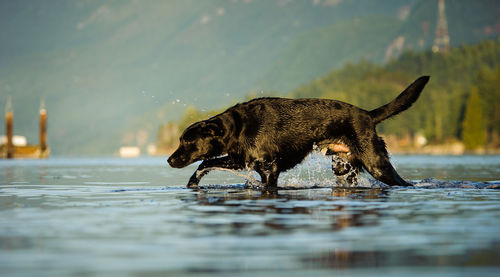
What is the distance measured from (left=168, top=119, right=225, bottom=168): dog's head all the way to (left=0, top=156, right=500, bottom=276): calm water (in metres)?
2.29

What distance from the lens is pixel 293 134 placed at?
14.2 m

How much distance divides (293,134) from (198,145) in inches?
78.9

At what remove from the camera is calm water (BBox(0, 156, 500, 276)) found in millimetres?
5652

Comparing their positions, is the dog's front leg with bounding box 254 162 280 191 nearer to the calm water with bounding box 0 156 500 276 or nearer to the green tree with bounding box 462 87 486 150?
the calm water with bounding box 0 156 500 276

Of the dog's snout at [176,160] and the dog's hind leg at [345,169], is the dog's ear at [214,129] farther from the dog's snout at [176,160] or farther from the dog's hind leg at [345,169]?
the dog's hind leg at [345,169]

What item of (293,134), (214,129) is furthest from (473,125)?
(214,129)

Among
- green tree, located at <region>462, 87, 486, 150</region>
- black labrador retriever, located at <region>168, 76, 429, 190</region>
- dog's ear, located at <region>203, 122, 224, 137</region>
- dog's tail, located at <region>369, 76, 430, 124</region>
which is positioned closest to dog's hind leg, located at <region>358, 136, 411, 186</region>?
black labrador retriever, located at <region>168, 76, 429, 190</region>

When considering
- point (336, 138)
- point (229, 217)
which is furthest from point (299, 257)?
point (336, 138)

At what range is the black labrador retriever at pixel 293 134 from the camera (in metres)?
14.1

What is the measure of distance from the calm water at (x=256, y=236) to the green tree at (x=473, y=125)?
141m

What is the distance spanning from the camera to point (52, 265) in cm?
584

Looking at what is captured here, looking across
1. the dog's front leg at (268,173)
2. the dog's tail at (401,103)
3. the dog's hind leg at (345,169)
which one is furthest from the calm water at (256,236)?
the dog's tail at (401,103)

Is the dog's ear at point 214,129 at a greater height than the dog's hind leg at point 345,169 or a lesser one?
greater

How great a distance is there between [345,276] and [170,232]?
9.67ft
